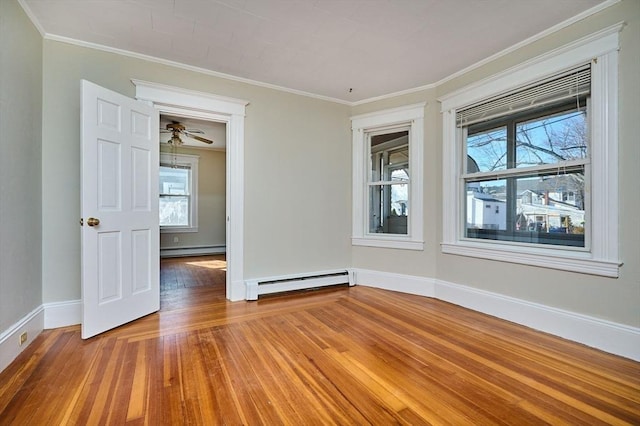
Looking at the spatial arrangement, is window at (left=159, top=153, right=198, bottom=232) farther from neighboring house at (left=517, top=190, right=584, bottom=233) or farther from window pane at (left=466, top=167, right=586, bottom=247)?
neighboring house at (left=517, top=190, right=584, bottom=233)

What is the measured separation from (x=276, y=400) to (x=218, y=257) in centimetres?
554

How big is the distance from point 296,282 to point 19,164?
2729 mm

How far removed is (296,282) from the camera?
12.1 ft

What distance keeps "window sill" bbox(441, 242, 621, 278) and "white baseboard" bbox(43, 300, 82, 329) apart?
375cm

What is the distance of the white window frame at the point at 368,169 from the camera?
11.8 feet

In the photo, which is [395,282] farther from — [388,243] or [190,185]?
[190,185]

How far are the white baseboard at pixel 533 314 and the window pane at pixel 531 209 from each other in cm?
59

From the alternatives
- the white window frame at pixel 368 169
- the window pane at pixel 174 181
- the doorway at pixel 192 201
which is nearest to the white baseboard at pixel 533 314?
the white window frame at pixel 368 169

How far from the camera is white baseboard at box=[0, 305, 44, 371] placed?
1.90m

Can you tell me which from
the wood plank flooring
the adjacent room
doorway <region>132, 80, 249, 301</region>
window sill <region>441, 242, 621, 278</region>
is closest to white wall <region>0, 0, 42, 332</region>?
the adjacent room

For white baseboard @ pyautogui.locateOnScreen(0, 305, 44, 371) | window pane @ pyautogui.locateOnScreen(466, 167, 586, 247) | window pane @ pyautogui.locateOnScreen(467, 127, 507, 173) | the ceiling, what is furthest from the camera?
window pane @ pyautogui.locateOnScreen(467, 127, 507, 173)

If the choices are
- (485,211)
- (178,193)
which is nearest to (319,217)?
(485,211)

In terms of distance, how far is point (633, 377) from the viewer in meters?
1.80

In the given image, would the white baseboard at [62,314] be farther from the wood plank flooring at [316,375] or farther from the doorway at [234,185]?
the doorway at [234,185]
